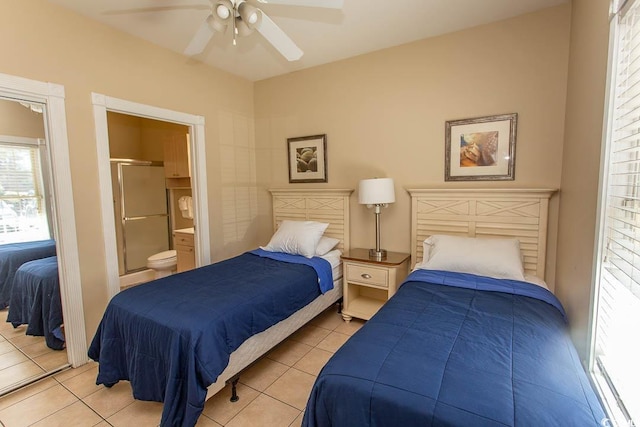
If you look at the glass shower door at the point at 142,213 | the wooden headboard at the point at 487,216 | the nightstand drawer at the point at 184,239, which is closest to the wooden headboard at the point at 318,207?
the wooden headboard at the point at 487,216

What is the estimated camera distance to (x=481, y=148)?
2.63 m

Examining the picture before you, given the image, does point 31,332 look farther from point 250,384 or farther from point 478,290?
point 478,290

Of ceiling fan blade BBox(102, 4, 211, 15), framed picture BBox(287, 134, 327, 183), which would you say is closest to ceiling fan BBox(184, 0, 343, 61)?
ceiling fan blade BBox(102, 4, 211, 15)

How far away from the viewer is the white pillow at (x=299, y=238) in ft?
9.93

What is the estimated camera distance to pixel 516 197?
2473 mm

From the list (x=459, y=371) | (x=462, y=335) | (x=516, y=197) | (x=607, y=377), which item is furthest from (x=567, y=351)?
(x=516, y=197)

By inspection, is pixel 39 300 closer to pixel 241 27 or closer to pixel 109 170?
pixel 109 170

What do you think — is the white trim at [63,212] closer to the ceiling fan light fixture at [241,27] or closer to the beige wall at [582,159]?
the ceiling fan light fixture at [241,27]

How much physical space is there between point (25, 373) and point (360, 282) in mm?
2675

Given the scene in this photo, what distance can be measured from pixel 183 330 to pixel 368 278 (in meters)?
1.69

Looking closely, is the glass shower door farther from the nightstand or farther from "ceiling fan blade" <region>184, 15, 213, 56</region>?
the nightstand

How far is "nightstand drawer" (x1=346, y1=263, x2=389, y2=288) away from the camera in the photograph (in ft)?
9.13

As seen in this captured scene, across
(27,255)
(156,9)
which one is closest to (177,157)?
(27,255)

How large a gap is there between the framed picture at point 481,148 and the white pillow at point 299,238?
4.38ft
